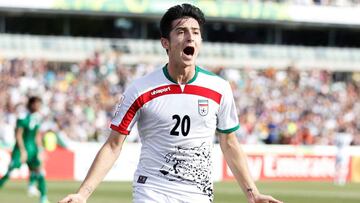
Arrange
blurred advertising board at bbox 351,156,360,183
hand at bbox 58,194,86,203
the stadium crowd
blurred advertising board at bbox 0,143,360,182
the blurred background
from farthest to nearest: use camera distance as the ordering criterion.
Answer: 1. blurred advertising board at bbox 351,156,360,183
2. the stadium crowd
3. the blurred background
4. blurred advertising board at bbox 0,143,360,182
5. hand at bbox 58,194,86,203

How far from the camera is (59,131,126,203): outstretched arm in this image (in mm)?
7219

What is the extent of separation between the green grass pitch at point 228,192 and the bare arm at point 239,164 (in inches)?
499

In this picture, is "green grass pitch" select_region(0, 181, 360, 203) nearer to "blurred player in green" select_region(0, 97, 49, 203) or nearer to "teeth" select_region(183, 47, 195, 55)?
"blurred player in green" select_region(0, 97, 49, 203)

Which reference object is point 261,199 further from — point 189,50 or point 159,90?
point 189,50

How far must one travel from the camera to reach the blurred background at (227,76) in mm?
29922

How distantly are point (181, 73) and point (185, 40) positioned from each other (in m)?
0.32

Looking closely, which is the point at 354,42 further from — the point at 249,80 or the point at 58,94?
the point at 58,94

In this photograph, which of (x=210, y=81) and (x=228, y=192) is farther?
(x=228, y=192)

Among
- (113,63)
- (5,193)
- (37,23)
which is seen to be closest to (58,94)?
(113,63)

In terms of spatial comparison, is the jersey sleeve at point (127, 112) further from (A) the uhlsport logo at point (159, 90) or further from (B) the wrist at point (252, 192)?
(B) the wrist at point (252, 192)

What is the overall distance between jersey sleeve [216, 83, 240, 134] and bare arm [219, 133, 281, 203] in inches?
2.3

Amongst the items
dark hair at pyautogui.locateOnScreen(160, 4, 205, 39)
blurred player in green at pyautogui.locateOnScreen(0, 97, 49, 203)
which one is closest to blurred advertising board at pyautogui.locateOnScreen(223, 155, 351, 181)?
blurred player in green at pyautogui.locateOnScreen(0, 97, 49, 203)

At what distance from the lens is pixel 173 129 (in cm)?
729

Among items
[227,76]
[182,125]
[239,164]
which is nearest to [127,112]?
[182,125]
